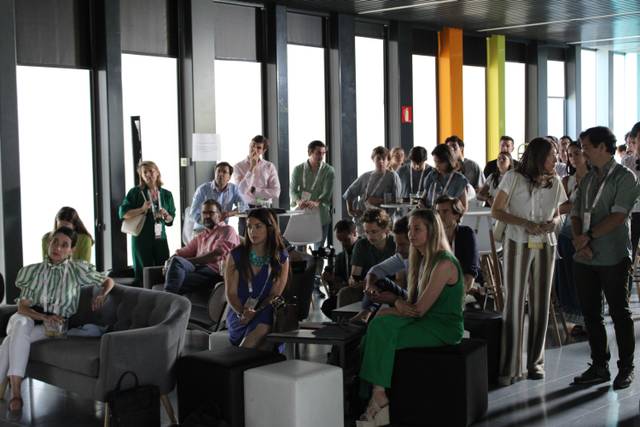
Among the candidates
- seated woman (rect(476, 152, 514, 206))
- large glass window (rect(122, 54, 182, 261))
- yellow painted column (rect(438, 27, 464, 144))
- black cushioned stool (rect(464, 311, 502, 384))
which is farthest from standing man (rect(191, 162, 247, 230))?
yellow painted column (rect(438, 27, 464, 144))

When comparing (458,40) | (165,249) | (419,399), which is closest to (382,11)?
(458,40)

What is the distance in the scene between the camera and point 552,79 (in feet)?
58.4

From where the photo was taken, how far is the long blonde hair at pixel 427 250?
526cm

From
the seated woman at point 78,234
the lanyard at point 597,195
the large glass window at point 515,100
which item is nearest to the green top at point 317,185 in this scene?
the seated woman at point 78,234

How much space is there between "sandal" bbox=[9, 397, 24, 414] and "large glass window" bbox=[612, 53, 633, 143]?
Result: 16698mm

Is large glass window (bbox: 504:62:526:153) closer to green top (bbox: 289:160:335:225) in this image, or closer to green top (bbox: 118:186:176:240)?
green top (bbox: 289:160:335:225)

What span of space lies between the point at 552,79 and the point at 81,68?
10604 millimetres

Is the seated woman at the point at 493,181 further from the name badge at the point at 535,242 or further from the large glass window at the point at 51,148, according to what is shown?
the large glass window at the point at 51,148

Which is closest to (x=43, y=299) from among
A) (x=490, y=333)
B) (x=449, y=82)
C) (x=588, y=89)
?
(x=490, y=333)

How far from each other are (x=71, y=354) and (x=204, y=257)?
265 centimetres

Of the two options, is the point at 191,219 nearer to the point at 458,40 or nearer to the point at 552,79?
the point at 458,40

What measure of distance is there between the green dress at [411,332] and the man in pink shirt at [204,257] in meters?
2.81

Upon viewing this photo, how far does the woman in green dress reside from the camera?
29.2 ft

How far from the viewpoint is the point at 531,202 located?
5.92 metres
